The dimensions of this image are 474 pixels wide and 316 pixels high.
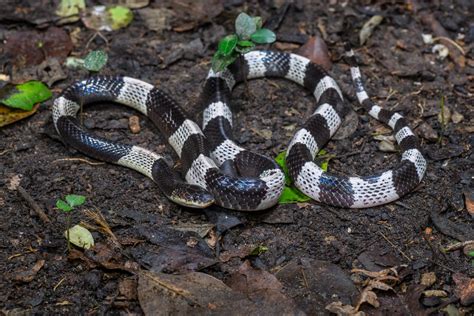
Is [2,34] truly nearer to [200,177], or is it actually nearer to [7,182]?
[7,182]

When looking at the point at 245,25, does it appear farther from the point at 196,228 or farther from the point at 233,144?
the point at 196,228

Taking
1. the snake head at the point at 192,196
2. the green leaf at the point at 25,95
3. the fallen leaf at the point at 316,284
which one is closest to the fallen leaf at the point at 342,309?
the fallen leaf at the point at 316,284

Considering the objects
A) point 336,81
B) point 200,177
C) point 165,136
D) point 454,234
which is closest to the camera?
point 454,234

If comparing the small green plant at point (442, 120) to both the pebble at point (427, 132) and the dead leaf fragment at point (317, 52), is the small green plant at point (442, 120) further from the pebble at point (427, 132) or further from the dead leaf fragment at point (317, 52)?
the dead leaf fragment at point (317, 52)

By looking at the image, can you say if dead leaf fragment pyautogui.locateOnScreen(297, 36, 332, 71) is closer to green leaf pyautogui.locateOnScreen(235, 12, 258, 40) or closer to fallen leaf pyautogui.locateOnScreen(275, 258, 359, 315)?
green leaf pyautogui.locateOnScreen(235, 12, 258, 40)

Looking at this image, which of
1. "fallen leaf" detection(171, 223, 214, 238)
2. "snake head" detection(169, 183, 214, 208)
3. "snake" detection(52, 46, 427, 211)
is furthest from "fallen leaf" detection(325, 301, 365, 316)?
"snake head" detection(169, 183, 214, 208)

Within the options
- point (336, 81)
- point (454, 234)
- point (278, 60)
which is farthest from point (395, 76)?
point (454, 234)
